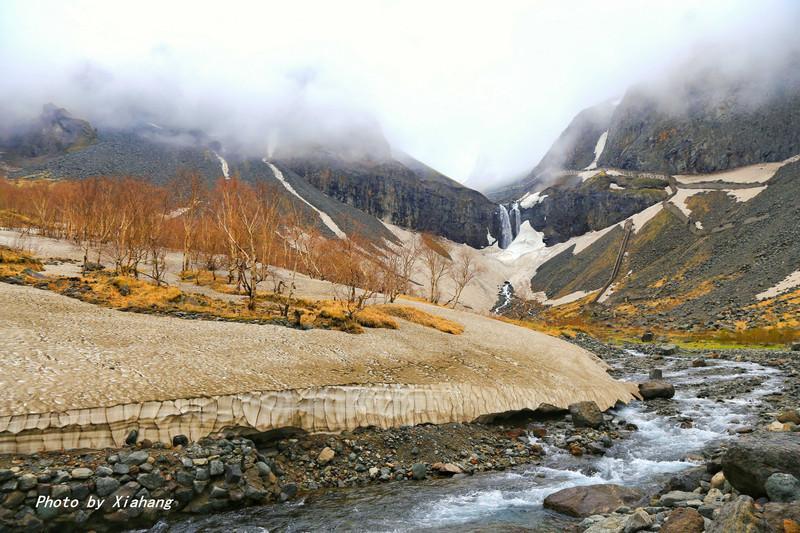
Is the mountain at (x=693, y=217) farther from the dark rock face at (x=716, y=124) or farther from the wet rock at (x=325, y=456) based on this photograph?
the wet rock at (x=325, y=456)

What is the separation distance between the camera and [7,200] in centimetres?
10619

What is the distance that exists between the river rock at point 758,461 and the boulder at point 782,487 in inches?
15.1

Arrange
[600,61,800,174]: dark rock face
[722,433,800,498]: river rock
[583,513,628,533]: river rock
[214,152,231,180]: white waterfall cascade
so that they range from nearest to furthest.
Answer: [722,433,800,498]: river rock
[583,513,628,533]: river rock
[600,61,800,174]: dark rock face
[214,152,231,180]: white waterfall cascade

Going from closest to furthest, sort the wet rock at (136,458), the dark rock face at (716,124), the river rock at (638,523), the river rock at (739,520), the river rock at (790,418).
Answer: the river rock at (739,520) → the river rock at (638,523) → the wet rock at (136,458) → the river rock at (790,418) → the dark rock face at (716,124)

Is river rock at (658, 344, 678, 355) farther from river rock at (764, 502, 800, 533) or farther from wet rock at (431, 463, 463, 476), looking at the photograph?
river rock at (764, 502, 800, 533)

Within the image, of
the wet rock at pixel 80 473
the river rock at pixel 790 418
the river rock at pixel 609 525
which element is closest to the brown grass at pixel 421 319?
the river rock at pixel 790 418

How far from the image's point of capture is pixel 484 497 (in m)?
13.6

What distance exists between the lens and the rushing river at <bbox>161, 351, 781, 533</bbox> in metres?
11.6

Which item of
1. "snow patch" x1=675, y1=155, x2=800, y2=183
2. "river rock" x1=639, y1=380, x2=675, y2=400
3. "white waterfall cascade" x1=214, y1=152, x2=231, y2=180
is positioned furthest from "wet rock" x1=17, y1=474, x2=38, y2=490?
"white waterfall cascade" x1=214, y1=152, x2=231, y2=180

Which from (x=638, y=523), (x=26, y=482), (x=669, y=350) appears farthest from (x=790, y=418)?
(x=669, y=350)

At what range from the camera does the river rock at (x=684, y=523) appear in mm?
8055

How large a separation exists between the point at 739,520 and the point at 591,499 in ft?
20.9

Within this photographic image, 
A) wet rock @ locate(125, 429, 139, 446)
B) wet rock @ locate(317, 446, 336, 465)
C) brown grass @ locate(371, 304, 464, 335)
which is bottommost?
wet rock @ locate(317, 446, 336, 465)

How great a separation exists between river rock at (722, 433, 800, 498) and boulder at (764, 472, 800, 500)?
38cm
